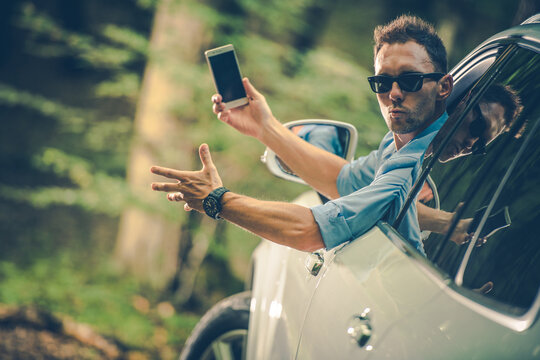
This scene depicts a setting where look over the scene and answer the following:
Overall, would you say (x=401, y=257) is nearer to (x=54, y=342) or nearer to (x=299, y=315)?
(x=299, y=315)

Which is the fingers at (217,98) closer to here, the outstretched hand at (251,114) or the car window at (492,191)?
the outstretched hand at (251,114)

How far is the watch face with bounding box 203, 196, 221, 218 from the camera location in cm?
187

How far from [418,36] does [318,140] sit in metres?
1.03

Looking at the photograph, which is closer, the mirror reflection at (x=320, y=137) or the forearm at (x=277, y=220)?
the forearm at (x=277, y=220)

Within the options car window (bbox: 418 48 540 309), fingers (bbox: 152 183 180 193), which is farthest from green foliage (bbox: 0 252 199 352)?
car window (bbox: 418 48 540 309)

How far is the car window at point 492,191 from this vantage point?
119cm

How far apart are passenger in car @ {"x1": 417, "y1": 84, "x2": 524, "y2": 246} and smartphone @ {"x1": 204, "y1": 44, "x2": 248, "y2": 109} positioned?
1.34 m

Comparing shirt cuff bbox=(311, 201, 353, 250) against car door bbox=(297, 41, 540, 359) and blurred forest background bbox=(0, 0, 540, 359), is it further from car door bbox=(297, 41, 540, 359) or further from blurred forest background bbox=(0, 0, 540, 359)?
blurred forest background bbox=(0, 0, 540, 359)

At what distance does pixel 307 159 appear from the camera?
2670 millimetres

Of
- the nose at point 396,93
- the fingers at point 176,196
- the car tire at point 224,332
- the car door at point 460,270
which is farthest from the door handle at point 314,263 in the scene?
the car tire at point 224,332

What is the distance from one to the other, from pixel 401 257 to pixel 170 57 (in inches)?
154

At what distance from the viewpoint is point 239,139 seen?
15.2 feet

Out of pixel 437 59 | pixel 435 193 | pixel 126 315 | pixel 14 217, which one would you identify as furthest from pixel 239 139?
pixel 14 217

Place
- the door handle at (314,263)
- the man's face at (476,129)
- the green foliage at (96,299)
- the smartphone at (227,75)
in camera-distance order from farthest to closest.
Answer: the green foliage at (96,299), the smartphone at (227,75), the door handle at (314,263), the man's face at (476,129)
